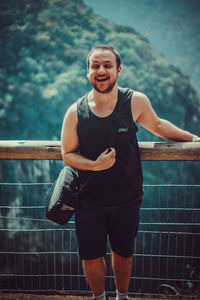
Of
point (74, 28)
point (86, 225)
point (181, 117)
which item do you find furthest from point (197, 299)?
point (74, 28)

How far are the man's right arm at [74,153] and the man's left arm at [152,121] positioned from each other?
0.30 meters

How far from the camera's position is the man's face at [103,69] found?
1343 millimetres

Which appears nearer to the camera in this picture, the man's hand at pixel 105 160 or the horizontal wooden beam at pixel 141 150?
the man's hand at pixel 105 160

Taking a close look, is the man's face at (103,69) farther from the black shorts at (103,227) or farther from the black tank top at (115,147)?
the black shorts at (103,227)

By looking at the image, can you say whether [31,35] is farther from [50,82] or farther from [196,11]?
[196,11]

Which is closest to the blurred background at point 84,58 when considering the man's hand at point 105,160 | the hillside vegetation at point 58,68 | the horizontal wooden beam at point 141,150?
the hillside vegetation at point 58,68

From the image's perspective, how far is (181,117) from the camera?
10.4 metres

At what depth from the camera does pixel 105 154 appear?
4.34 feet

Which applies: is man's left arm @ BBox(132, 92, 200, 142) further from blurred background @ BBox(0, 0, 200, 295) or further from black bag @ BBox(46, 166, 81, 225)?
blurred background @ BBox(0, 0, 200, 295)

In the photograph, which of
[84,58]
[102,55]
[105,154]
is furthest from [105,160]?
[84,58]

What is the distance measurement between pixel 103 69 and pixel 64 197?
0.72 metres

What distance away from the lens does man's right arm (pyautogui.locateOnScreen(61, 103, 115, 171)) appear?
4.33 feet

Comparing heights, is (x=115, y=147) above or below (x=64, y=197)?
above

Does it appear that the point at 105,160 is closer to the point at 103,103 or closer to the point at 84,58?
the point at 103,103
